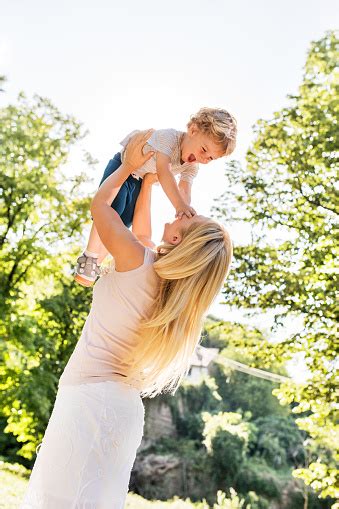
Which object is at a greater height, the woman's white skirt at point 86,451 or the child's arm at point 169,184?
the child's arm at point 169,184

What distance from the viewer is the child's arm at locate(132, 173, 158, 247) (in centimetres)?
295

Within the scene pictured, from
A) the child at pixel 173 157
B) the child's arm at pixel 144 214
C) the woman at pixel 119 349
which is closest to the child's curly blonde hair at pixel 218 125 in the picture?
the child at pixel 173 157

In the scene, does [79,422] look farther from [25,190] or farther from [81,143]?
[81,143]

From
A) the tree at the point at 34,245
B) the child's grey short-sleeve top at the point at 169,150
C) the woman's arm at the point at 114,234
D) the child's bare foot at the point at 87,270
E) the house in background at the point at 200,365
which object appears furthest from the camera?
the house in background at the point at 200,365

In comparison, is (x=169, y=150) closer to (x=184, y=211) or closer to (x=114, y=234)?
(x=184, y=211)

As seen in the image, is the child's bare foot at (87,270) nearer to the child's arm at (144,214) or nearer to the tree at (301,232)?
the child's arm at (144,214)

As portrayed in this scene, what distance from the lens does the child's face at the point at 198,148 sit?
298cm

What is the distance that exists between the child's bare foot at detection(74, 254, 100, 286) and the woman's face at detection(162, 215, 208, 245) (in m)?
0.72

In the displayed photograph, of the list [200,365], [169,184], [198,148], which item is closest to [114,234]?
[169,184]

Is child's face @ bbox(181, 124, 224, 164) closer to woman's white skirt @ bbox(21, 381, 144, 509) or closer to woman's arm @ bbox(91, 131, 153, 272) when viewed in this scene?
woman's arm @ bbox(91, 131, 153, 272)

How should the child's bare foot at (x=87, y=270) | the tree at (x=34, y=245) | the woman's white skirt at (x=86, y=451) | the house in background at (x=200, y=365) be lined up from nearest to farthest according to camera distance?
the woman's white skirt at (x=86, y=451)
the child's bare foot at (x=87, y=270)
the tree at (x=34, y=245)
the house in background at (x=200, y=365)

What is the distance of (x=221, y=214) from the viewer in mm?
10508

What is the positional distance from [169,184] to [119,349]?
2.65 ft

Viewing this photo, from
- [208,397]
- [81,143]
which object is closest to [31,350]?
[81,143]
